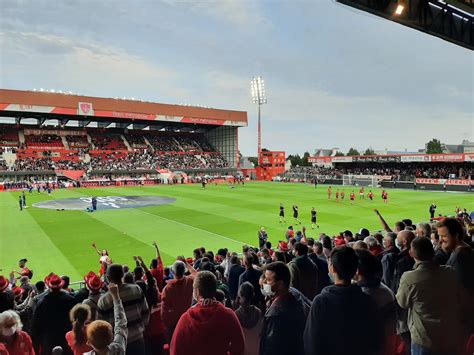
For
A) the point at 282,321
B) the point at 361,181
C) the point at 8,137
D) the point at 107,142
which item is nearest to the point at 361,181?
the point at 361,181

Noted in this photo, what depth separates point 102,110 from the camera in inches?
2581

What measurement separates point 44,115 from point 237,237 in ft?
192

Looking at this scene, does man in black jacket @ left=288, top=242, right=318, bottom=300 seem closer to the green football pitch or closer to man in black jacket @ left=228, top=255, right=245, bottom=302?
man in black jacket @ left=228, top=255, right=245, bottom=302

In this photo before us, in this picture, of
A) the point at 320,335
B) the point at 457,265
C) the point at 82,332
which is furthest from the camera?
the point at 457,265

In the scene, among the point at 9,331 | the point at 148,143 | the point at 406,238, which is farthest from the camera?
the point at 148,143

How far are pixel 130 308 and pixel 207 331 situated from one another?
62.9 inches

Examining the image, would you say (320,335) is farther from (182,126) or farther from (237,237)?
(182,126)

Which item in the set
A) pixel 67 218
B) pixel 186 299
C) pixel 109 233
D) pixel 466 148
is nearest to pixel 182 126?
pixel 67 218

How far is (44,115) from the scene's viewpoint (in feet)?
214

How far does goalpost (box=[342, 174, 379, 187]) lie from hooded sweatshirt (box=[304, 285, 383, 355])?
5610cm

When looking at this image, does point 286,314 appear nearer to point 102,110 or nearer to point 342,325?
point 342,325

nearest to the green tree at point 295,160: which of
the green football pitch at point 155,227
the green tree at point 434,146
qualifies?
the green tree at point 434,146

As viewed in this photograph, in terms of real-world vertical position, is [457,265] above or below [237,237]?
above

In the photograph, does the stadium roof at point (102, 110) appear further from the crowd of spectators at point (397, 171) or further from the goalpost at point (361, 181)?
the goalpost at point (361, 181)
